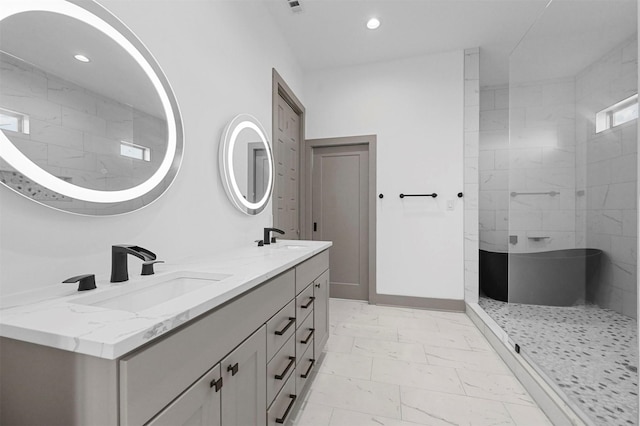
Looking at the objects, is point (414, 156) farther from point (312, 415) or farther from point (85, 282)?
point (85, 282)

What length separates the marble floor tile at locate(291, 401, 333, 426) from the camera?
135 cm

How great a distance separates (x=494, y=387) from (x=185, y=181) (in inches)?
85.2

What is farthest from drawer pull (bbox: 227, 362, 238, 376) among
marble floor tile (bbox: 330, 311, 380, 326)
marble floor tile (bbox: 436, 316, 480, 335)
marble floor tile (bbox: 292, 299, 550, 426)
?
marble floor tile (bbox: 436, 316, 480, 335)

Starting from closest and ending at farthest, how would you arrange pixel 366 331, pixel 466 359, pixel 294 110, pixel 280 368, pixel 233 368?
1. pixel 233 368
2. pixel 280 368
3. pixel 466 359
4. pixel 366 331
5. pixel 294 110

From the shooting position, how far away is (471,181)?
9.43ft

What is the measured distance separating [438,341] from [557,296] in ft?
3.27

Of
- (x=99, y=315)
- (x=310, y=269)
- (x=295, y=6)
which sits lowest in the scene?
(x=310, y=269)

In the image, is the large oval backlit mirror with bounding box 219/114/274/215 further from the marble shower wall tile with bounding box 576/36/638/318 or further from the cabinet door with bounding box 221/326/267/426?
the marble shower wall tile with bounding box 576/36/638/318

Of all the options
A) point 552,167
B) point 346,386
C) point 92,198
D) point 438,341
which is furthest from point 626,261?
point 92,198

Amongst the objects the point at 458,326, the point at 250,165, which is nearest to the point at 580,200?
the point at 458,326

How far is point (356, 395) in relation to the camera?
157 centimetres

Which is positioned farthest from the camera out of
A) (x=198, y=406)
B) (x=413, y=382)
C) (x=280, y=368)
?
(x=413, y=382)

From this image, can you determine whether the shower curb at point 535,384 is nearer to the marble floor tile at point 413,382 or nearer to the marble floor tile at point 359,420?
the marble floor tile at point 413,382

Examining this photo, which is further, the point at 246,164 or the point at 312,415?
the point at 246,164
